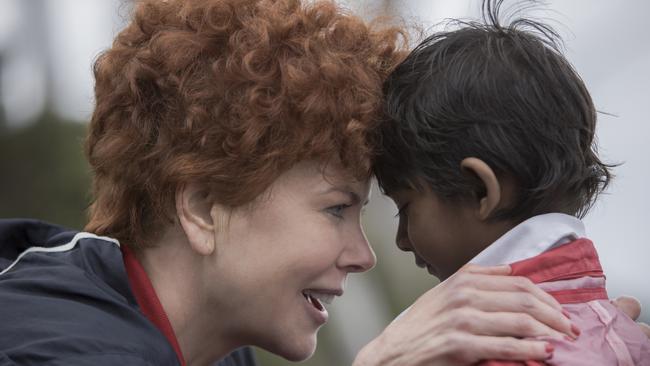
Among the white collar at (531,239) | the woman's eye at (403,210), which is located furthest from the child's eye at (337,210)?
the white collar at (531,239)

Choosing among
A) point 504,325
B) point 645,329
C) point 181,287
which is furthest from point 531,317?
point 181,287

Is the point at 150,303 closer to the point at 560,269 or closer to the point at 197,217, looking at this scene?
the point at 197,217

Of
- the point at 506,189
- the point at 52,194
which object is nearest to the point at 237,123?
the point at 506,189

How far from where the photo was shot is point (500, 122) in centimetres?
233

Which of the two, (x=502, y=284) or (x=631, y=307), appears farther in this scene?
(x=631, y=307)

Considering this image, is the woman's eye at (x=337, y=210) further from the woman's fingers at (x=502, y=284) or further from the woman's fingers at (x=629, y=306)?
the woman's fingers at (x=629, y=306)

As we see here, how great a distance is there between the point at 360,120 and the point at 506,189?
385 mm

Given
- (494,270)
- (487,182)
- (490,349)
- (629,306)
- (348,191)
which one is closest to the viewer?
(490,349)

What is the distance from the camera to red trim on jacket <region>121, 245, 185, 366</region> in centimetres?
252

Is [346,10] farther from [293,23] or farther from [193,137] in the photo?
[193,137]

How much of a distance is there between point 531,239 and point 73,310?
99 cm

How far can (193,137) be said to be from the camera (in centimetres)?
251

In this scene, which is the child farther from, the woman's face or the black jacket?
the black jacket

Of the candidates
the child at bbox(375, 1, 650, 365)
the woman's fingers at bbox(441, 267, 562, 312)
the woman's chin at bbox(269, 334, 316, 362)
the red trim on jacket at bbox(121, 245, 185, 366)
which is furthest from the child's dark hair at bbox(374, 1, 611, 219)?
the red trim on jacket at bbox(121, 245, 185, 366)
